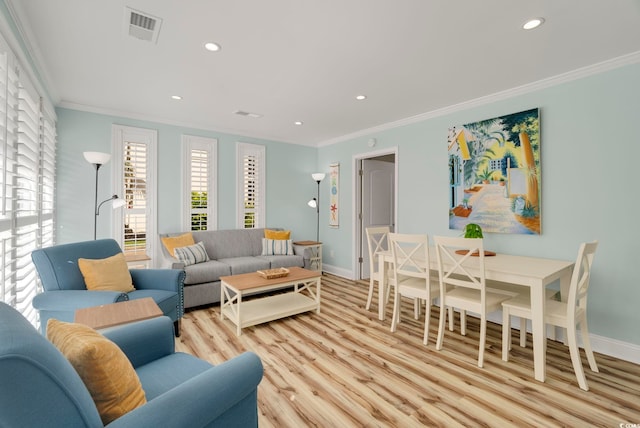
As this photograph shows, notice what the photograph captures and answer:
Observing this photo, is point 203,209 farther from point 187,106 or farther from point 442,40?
point 442,40

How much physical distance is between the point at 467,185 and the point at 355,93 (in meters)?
1.74

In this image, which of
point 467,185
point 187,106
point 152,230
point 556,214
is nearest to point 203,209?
point 152,230

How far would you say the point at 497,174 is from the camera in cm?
334

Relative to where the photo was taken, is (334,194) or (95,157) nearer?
(95,157)

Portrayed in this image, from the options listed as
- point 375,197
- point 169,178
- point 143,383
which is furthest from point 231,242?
point 143,383

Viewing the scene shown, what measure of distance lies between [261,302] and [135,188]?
2455mm

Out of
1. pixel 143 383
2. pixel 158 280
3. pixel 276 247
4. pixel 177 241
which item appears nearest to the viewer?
pixel 143 383

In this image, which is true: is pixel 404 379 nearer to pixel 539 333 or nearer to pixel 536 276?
pixel 539 333

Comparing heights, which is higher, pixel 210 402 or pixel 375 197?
pixel 375 197

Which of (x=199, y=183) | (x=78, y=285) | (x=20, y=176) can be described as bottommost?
(x=78, y=285)

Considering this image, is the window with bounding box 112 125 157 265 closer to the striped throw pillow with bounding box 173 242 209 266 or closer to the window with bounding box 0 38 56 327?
the striped throw pillow with bounding box 173 242 209 266

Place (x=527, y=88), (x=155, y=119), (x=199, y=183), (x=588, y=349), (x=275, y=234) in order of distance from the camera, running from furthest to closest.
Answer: (x=275, y=234) < (x=199, y=183) < (x=155, y=119) < (x=527, y=88) < (x=588, y=349)

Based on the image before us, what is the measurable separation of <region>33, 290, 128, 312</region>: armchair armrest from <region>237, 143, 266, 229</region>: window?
2.81 meters

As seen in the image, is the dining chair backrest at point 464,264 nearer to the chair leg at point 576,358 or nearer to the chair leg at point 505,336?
the chair leg at point 505,336
